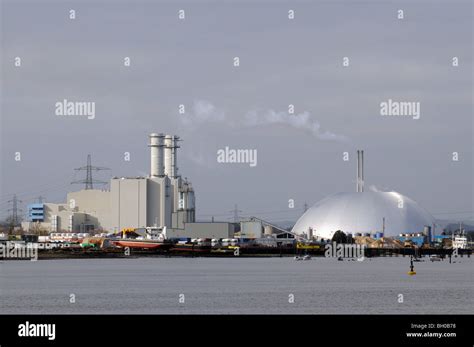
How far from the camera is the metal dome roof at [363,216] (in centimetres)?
19312

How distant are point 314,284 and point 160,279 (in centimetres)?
1278

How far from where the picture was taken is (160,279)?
77.4 meters

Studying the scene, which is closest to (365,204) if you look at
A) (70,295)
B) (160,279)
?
(160,279)

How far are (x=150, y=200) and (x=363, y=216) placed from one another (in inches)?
1759

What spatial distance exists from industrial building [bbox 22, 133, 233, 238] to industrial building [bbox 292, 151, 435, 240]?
71.6 feet

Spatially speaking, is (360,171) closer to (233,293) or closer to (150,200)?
(150,200)

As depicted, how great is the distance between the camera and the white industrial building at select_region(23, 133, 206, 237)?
561 ft

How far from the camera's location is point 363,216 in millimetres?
193250
